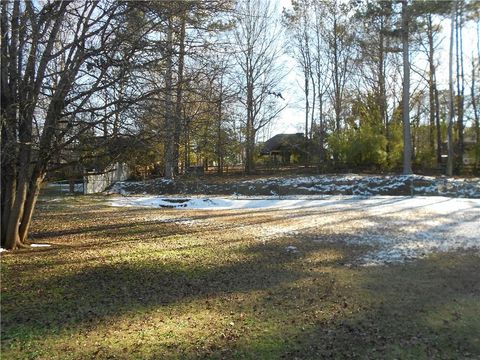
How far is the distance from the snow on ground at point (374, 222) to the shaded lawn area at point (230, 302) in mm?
635

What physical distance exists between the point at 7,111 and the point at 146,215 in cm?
783

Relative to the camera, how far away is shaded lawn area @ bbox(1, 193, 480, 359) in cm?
423

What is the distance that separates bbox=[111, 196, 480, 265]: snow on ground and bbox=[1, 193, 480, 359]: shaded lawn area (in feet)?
2.08

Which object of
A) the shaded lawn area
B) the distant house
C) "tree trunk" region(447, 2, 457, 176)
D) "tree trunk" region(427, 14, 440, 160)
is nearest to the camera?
the shaded lawn area

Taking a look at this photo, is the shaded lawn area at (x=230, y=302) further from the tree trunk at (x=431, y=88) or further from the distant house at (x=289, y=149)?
the distant house at (x=289, y=149)

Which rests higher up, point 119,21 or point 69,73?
point 119,21

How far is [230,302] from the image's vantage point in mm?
5602

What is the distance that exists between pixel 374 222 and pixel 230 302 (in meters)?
7.77

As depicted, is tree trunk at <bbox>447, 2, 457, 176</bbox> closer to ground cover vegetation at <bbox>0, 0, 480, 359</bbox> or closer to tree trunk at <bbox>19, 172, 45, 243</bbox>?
ground cover vegetation at <bbox>0, 0, 480, 359</bbox>

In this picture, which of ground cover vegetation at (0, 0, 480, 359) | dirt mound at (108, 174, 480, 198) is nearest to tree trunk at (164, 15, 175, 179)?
ground cover vegetation at (0, 0, 480, 359)

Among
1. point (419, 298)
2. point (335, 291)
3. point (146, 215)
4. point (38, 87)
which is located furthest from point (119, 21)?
point (146, 215)

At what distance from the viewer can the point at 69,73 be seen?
285 inches

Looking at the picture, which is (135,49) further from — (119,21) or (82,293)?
(82,293)

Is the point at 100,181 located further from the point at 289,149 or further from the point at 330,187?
the point at 289,149
